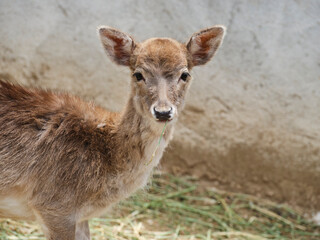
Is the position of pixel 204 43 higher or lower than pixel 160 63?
higher

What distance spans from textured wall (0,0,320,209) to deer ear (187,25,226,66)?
1639 mm

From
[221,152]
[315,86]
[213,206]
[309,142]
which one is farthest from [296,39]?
[213,206]

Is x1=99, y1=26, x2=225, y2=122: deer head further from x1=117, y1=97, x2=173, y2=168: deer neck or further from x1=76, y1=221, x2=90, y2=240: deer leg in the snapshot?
x1=76, y1=221, x2=90, y2=240: deer leg

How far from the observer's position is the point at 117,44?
5363mm

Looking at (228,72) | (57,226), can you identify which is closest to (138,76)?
(57,226)

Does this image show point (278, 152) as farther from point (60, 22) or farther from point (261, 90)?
point (60, 22)

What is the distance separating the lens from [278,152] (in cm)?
725

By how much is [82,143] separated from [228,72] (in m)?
2.91

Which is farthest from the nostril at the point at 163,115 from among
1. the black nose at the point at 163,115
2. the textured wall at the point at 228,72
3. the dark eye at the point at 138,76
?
the textured wall at the point at 228,72

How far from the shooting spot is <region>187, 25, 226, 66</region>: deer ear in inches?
210

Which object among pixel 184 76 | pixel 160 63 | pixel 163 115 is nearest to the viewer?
pixel 163 115

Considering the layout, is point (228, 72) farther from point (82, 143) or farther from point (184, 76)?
point (82, 143)

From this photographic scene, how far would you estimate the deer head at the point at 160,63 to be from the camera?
483 centimetres

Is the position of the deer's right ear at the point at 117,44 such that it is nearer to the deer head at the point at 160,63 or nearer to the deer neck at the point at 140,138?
the deer head at the point at 160,63
